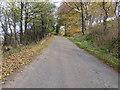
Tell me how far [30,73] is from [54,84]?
58.2 inches

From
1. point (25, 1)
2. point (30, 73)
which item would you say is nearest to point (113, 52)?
point (30, 73)

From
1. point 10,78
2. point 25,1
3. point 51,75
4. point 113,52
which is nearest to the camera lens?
point 10,78

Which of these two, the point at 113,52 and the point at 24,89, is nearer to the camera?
the point at 24,89

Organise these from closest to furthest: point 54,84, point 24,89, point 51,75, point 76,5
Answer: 1. point 24,89
2. point 54,84
3. point 51,75
4. point 76,5

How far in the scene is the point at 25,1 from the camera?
1461cm

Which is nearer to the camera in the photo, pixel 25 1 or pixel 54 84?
pixel 54 84

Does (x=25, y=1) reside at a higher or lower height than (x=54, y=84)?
higher

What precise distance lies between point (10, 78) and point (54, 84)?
6.19ft

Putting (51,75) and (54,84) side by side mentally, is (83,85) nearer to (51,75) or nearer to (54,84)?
(54,84)

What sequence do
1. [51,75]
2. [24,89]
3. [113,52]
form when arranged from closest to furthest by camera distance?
[24,89], [51,75], [113,52]

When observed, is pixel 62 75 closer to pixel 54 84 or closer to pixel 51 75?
pixel 51 75

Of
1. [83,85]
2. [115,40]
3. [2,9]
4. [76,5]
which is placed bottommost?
[83,85]

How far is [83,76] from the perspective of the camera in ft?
15.8

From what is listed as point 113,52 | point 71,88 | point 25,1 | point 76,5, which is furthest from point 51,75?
point 76,5
